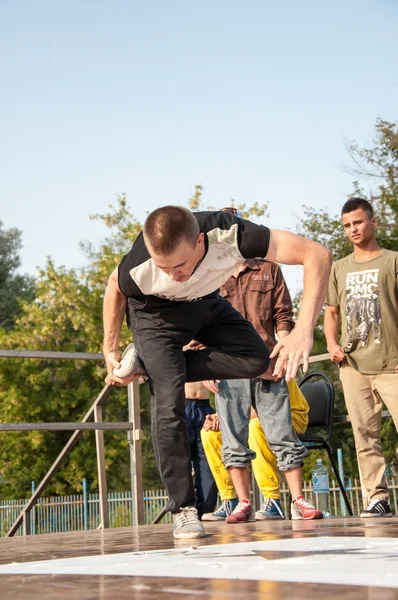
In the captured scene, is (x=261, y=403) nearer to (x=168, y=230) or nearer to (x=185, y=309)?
(x=185, y=309)

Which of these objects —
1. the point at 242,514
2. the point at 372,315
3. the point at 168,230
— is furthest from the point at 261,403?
the point at 168,230

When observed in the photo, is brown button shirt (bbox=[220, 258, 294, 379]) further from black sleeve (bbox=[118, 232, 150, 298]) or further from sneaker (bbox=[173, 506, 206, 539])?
sneaker (bbox=[173, 506, 206, 539])

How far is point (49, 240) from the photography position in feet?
121

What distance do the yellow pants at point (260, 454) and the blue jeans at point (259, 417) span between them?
23cm

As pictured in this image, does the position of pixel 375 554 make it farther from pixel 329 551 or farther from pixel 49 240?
pixel 49 240

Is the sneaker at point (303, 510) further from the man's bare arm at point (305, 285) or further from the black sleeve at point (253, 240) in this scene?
the black sleeve at point (253, 240)

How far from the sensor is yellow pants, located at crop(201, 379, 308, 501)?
4371 millimetres

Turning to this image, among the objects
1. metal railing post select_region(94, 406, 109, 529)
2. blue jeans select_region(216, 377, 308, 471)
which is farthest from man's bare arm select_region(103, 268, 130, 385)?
metal railing post select_region(94, 406, 109, 529)

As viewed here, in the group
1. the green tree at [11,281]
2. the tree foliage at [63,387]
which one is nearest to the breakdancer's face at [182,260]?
the tree foliage at [63,387]

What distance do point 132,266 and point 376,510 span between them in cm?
209

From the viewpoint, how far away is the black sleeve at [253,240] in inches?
110

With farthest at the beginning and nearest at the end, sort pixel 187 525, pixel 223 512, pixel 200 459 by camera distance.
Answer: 1. pixel 200 459
2. pixel 223 512
3. pixel 187 525

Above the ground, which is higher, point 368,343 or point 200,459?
point 368,343

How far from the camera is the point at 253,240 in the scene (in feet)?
9.23
